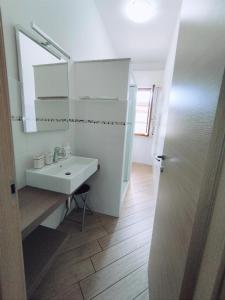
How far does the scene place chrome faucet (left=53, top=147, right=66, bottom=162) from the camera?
1679mm

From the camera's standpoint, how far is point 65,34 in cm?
166

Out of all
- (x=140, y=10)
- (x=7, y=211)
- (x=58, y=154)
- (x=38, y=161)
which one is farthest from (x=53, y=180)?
(x=140, y=10)

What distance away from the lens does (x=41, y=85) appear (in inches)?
59.6

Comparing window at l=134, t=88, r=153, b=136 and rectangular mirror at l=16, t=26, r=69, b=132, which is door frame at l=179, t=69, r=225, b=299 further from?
window at l=134, t=88, r=153, b=136

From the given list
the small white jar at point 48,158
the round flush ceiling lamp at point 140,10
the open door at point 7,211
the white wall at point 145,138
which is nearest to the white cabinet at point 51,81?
the small white jar at point 48,158

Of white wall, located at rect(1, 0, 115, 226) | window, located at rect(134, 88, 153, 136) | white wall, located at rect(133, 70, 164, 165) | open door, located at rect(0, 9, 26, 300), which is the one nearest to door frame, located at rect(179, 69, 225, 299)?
open door, located at rect(0, 9, 26, 300)

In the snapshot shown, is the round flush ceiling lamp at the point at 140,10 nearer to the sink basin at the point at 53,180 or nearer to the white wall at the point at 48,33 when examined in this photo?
the white wall at the point at 48,33

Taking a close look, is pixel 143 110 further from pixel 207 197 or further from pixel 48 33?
pixel 207 197

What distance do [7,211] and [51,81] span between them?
145 centimetres

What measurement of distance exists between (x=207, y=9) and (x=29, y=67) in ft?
4.31

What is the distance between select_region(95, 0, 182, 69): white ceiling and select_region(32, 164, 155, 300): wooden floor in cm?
285

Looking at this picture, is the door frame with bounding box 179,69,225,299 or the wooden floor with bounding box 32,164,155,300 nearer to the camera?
the door frame with bounding box 179,69,225,299

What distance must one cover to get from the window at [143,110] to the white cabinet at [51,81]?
3.00 m

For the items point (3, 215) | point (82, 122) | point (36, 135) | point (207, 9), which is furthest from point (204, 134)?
point (82, 122)
